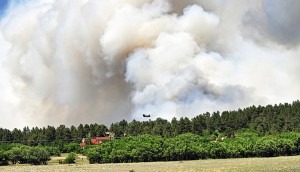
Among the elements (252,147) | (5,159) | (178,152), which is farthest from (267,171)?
(5,159)

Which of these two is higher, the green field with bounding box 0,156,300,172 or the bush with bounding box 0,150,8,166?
the bush with bounding box 0,150,8,166

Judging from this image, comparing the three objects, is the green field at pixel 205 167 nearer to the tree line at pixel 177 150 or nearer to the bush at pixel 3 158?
the tree line at pixel 177 150

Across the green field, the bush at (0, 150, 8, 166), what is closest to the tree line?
the bush at (0, 150, 8, 166)

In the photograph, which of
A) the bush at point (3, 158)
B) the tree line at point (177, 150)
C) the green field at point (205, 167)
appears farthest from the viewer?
the bush at point (3, 158)

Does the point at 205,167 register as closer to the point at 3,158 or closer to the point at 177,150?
the point at 177,150

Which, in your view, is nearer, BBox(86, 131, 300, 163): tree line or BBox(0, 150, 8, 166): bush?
BBox(86, 131, 300, 163): tree line

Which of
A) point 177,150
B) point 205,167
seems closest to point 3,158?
point 177,150

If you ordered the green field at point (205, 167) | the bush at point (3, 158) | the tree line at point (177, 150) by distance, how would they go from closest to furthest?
the green field at point (205, 167) < the tree line at point (177, 150) < the bush at point (3, 158)

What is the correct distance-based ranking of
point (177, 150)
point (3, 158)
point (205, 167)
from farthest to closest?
1. point (3, 158)
2. point (177, 150)
3. point (205, 167)

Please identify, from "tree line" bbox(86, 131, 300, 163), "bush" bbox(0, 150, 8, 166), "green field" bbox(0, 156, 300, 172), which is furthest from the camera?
"bush" bbox(0, 150, 8, 166)

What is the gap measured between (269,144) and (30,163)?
82.0 metres

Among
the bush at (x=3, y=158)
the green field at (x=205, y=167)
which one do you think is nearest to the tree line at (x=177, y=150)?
the bush at (x=3, y=158)

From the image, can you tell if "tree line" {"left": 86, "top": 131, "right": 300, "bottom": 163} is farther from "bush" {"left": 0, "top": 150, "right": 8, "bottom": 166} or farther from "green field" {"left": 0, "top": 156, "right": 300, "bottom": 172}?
"green field" {"left": 0, "top": 156, "right": 300, "bottom": 172}

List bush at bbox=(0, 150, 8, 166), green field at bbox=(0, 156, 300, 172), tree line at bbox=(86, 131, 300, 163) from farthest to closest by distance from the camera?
bush at bbox=(0, 150, 8, 166) → tree line at bbox=(86, 131, 300, 163) → green field at bbox=(0, 156, 300, 172)
